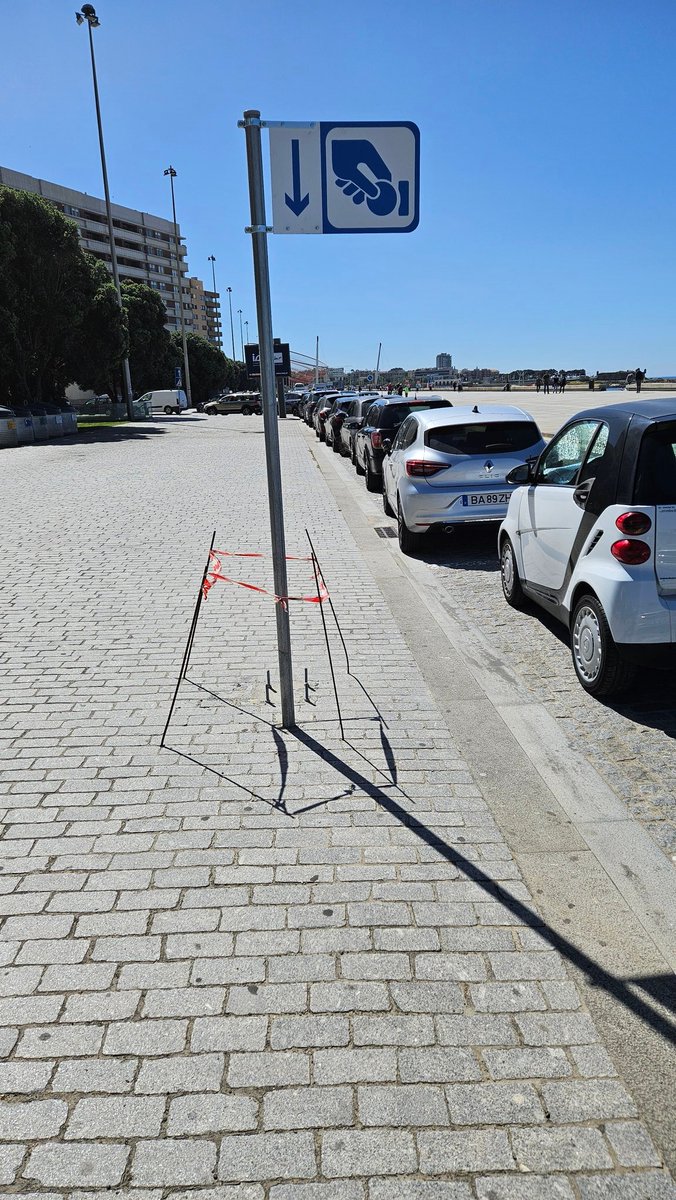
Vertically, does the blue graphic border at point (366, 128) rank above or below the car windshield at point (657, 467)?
above

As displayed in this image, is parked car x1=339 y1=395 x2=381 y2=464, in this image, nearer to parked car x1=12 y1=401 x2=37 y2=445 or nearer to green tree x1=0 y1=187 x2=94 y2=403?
parked car x1=12 y1=401 x2=37 y2=445

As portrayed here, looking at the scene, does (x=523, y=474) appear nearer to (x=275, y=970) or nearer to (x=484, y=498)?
(x=484, y=498)

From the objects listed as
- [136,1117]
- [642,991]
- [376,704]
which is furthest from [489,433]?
[136,1117]

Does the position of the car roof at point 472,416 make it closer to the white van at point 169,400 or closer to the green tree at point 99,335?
the green tree at point 99,335

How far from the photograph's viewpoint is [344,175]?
3543 millimetres

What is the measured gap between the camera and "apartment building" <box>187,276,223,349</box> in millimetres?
141875

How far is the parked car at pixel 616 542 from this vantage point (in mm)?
4359

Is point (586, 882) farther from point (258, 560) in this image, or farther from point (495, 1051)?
point (258, 560)

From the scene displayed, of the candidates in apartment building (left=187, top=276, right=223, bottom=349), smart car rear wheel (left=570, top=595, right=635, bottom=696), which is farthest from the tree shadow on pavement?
apartment building (left=187, top=276, right=223, bottom=349)

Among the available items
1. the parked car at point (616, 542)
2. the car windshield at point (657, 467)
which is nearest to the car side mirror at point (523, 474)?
the parked car at point (616, 542)

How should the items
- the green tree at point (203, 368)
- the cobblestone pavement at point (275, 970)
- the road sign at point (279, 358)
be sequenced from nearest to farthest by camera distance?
the cobblestone pavement at point (275, 970)
the road sign at point (279, 358)
the green tree at point (203, 368)

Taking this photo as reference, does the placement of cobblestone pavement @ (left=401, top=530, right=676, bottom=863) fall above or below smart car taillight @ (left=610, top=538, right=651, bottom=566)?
below

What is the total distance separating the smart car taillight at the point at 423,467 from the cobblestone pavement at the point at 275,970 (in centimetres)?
412

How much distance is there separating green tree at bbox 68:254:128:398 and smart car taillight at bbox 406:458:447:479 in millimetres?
35355
